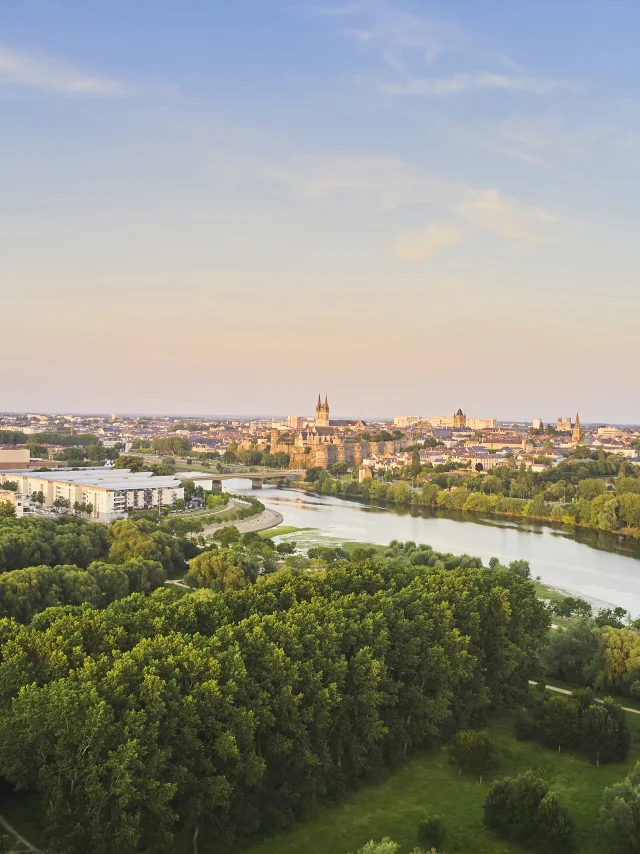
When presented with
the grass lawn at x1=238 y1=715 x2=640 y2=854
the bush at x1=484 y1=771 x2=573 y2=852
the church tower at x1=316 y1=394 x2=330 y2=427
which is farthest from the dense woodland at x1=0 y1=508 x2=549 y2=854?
the church tower at x1=316 y1=394 x2=330 y2=427

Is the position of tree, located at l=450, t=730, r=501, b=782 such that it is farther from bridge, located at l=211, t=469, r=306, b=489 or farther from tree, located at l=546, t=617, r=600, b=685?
bridge, located at l=211, t=469, r=306, b=489

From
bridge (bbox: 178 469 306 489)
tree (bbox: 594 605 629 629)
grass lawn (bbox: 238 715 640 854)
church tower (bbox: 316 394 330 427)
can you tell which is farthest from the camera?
church tower (bbox: 316 394 330 427)

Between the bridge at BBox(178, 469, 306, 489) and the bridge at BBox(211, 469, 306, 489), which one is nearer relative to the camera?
the bridge at BBox(178, 469, 306, 489)

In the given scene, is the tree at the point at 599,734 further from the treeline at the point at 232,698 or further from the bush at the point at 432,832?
the bush at the point at 432,832

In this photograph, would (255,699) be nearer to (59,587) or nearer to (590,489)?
(59,587)

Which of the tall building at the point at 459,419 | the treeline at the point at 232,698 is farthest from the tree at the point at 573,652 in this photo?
the tall building at the point at 459,419

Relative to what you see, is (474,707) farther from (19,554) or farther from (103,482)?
(103,482)

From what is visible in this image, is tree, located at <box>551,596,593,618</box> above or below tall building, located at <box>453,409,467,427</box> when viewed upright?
below
